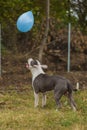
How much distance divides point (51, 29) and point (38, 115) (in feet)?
33.1

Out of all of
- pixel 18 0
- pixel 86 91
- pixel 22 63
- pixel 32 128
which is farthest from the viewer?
pixel 22 63

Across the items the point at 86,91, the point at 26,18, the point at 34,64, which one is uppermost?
the point at 26,18

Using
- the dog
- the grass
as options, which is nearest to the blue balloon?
the dog

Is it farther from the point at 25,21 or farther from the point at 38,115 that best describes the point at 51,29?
the point at 38,115

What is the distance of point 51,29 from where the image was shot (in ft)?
62.6

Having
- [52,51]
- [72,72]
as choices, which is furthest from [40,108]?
[52,51]

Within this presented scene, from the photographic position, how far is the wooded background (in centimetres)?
1577

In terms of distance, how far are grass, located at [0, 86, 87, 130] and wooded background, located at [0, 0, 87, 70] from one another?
488 cm

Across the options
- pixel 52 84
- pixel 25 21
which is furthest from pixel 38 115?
pixel 25 21

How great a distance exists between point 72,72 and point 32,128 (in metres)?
7.95

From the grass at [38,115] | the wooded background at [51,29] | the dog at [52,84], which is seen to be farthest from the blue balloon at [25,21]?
the wooded background at [51,29]

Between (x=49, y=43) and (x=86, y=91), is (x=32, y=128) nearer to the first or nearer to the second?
(x=86, y=91)

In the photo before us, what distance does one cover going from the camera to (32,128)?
8266 mm

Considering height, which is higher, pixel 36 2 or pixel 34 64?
pixel 36 2
